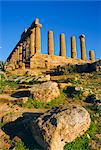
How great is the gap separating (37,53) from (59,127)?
33.0 meters

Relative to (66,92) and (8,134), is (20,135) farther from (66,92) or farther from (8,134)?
(66,92)

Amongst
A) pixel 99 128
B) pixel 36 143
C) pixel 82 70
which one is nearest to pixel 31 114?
pixel 36 143

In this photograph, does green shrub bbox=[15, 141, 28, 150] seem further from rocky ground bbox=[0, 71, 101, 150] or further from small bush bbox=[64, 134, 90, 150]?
small bush bbox=[64, 134, 90, 150]

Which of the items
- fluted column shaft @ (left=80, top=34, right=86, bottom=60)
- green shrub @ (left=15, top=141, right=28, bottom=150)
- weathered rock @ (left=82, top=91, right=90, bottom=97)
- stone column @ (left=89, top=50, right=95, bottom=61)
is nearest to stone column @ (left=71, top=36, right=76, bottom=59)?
fluted column shaft @ (left=80, top=34, right=86, bottom=60)

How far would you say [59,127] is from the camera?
12.1 metres

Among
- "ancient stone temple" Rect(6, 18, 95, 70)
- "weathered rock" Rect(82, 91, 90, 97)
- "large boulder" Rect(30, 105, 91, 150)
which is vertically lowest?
"large boulder" Rect(30, 105, 91, 150)

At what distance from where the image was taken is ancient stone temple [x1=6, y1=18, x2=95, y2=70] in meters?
41.3

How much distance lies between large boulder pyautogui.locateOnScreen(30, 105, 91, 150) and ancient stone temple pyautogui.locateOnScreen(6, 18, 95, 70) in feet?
84.0

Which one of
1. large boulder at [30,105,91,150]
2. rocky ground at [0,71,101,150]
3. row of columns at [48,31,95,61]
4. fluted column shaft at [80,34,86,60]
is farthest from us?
fluted column shaft at [80,34,86,60]

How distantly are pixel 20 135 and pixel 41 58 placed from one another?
96.8ft

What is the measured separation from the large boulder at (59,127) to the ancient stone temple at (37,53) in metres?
25.6

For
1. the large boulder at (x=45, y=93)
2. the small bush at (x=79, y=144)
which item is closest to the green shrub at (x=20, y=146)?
the small bush at (x=79, y=144)

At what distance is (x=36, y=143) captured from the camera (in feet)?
41.8

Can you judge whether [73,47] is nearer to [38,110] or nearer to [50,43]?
[50,43]
